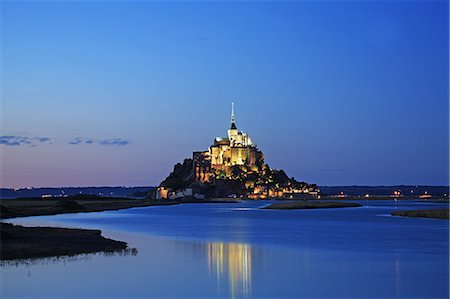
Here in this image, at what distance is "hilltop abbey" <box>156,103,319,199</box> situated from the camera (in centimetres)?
13738

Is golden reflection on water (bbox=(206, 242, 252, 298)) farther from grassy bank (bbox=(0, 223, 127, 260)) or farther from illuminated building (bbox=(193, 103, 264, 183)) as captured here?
illuminated building (bbox=(193, 103, 264, 183))

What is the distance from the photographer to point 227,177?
140500 millimetres

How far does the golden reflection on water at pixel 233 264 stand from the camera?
56.7ft

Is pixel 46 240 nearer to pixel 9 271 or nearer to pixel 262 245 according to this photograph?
pixel 9 271

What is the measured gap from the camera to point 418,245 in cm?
2869

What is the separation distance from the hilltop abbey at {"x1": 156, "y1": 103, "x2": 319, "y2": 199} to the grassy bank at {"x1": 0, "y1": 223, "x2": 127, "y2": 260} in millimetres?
104835

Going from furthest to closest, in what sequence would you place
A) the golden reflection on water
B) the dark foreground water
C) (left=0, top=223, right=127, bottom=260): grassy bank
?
(left=0, top=223, right=127, bottom=260): grassy bank < the golden reflection on water < the dark foreground water

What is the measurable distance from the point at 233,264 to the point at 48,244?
7.12 meters

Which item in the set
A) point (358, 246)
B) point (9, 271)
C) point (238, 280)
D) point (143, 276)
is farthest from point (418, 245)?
point (9, 271)

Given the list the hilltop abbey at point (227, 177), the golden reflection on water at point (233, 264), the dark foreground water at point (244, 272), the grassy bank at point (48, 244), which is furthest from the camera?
→ the hilltop abbey at point (227, 177)

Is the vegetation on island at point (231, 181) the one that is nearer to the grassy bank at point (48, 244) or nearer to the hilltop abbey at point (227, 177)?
the hilltop abbey at point (227, 177)

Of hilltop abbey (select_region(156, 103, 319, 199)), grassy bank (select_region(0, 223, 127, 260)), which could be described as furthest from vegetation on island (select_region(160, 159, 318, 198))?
grassy bank (select_region(0, 223, 127, 260))

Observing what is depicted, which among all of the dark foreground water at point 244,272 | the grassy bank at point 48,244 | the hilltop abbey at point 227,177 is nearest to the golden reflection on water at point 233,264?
the dark foreground water at point 244,272

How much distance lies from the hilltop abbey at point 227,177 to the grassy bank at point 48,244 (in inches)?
4127
